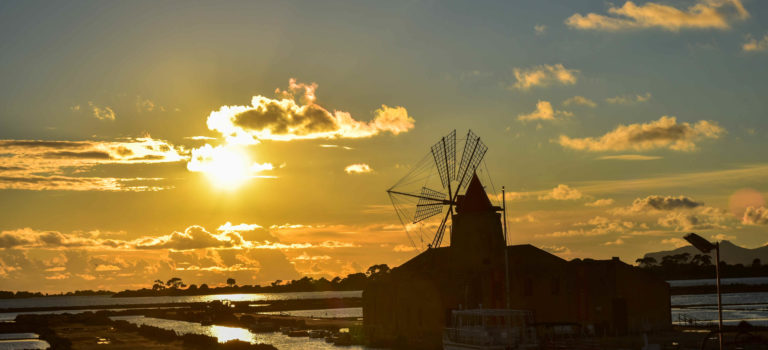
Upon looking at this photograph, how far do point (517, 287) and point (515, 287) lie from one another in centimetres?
17

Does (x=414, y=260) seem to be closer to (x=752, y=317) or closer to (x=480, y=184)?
(x=480, y=184)

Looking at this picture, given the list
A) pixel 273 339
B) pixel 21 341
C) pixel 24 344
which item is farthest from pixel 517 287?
pixel 21 341

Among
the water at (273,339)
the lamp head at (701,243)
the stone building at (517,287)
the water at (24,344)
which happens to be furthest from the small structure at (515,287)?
the water at (24,344)

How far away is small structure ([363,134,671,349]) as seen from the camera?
66.9 m

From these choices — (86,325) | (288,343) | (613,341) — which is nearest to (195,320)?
(86,325)

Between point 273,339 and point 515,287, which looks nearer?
point 515,287

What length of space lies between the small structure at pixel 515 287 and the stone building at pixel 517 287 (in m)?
0.08

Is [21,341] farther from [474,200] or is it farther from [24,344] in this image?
[474,200]

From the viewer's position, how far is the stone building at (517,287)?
66875mm

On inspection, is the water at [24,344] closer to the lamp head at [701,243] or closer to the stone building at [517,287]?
the stone building at [517,287]

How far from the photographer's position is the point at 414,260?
77812 mm

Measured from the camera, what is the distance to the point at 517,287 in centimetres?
6762

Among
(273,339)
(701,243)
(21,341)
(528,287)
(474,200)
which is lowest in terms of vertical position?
(21,341)

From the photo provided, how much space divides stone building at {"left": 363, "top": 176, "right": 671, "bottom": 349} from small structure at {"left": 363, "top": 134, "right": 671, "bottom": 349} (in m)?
0.08
